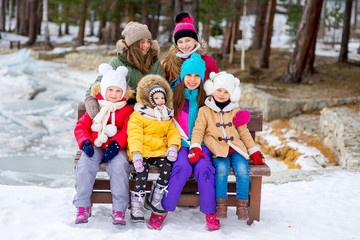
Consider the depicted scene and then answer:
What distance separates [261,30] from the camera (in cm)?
1892

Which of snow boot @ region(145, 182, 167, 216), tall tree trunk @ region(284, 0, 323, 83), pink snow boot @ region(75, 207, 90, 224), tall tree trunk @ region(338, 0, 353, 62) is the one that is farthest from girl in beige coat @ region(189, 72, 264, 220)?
tall tree trunk @ region(338, 0, 353, 62)

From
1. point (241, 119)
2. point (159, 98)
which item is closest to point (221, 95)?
point (241, 119)

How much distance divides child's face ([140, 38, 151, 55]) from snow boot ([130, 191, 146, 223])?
57.4 inches

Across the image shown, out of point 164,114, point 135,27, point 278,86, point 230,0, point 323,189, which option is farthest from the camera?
point 230,0

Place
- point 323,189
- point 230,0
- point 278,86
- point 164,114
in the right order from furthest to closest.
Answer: point 230,0 → point 278,86 → point 323,189 → point 164,114

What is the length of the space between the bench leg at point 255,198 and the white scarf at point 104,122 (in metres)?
1.29

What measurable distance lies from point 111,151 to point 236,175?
1064mm

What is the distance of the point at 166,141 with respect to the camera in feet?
10.3

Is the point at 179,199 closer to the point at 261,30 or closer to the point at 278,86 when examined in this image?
the point at 278,86

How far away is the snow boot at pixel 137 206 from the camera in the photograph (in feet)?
9.53

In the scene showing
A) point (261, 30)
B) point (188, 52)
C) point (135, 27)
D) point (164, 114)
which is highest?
point (261, 30)

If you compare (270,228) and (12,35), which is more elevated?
(12,35)

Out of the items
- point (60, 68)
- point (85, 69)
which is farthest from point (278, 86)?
point (60, 68)

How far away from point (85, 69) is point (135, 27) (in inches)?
604
